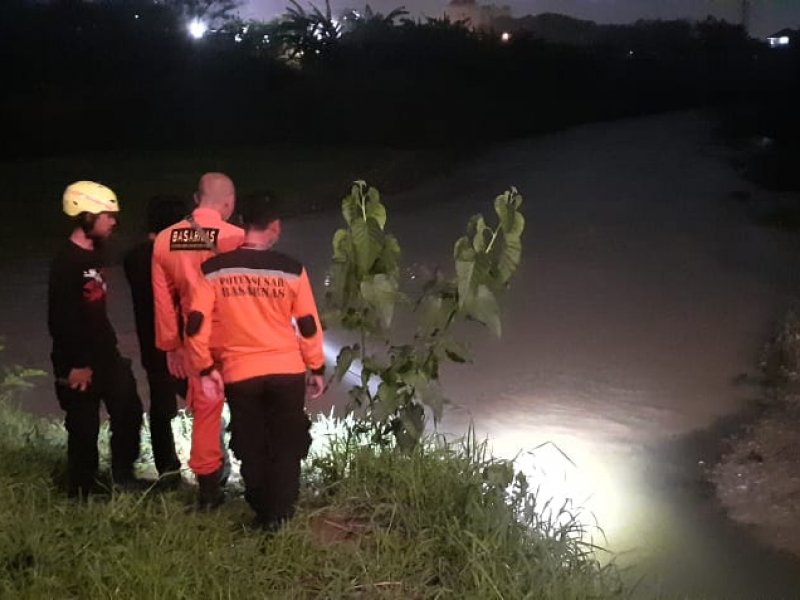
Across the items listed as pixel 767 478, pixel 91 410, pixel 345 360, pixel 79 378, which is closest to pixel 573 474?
pixel 767 478

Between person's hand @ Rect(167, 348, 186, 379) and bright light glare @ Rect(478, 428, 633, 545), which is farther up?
person's hand @ Rect(167, 348, 186, 379)

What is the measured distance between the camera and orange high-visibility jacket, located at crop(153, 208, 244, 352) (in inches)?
156

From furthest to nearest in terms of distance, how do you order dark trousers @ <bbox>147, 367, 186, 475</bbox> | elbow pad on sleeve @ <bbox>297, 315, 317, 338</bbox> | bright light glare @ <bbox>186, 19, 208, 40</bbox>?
bright light glare @ <bbox>186, 19, 208, 40</bbox> → dark trousers @ <bbox>147, 367, 186, 475</bbox> → elbow pad on sleeve @ <bbox>297, 315, 317, 338</bbox>

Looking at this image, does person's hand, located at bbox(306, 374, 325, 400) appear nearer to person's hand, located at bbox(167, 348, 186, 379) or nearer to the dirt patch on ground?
person's hand, located at bbox(167, 348, 186, 379)

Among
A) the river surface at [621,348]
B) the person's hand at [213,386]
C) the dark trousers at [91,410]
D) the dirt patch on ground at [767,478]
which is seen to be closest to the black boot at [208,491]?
the person's hand at [213,386]

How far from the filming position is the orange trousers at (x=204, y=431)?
4.00 metres

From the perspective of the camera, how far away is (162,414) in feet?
14.7

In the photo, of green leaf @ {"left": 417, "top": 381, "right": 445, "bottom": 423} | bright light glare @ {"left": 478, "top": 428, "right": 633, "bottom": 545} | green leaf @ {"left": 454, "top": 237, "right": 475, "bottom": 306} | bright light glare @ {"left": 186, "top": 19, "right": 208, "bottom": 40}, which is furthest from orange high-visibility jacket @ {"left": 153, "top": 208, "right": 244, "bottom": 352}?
bright light glare @ {"left": 186, "top": 19, "right": 208, "bottom": 40}

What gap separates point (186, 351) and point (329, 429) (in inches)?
57.4

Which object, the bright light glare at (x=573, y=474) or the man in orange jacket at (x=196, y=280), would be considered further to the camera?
the bright light glare at (x=573, y=474)

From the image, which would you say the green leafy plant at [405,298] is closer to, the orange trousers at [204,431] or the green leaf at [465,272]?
the green leaf at [465,272]

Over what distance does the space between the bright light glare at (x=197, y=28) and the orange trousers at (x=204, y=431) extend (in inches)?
825

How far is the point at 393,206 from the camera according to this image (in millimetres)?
14320

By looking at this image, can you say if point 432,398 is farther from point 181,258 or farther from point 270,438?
point 181,258
